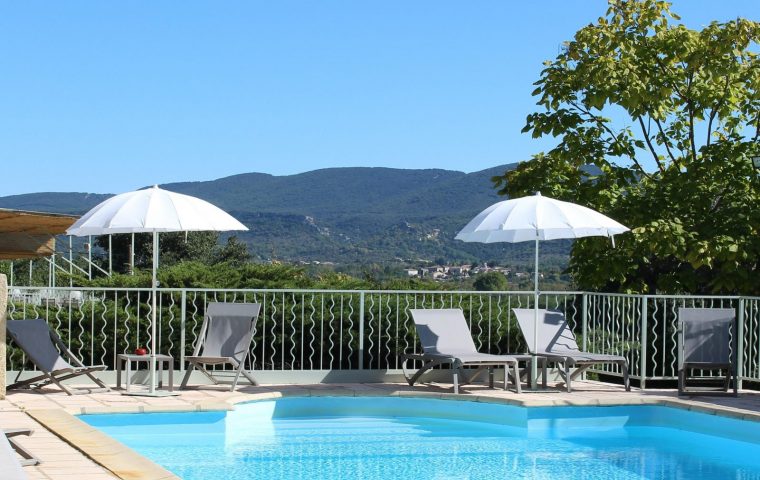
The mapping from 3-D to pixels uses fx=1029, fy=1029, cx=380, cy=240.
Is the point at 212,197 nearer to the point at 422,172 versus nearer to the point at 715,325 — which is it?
the point at 422,172

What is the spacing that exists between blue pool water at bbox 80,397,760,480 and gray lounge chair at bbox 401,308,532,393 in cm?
43

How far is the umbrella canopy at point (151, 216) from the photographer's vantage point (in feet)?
28.6

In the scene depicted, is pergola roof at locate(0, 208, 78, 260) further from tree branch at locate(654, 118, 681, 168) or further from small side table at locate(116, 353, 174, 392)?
tree branch at locate(654, 118, 681, 168)

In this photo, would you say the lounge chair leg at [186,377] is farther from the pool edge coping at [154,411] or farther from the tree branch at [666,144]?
the tree branch at [666,144]

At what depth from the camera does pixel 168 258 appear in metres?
43.6

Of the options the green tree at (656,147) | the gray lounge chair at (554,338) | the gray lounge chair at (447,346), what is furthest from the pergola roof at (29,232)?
the green tree at (656,147)

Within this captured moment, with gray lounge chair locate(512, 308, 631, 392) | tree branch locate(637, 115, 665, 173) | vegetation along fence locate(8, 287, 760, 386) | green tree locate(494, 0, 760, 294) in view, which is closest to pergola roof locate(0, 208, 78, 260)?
vegetation along fence locate(8, 287, 760, 386)

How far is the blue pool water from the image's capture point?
24.1 feet

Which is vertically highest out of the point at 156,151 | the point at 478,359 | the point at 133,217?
the point at 156,151

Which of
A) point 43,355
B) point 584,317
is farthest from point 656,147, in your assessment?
point 43,355

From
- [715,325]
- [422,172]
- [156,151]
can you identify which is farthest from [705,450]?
[422,172]

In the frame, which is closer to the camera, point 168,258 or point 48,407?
point 48,407

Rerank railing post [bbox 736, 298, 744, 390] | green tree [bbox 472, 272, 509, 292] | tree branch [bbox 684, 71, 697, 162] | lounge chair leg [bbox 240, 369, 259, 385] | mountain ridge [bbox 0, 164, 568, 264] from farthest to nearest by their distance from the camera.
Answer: mountain ridge [bbox 0, 164, 568, 264], green tree [bbox 472, 272, 509, 292], tree branch [bbox 684, 71, 697, 162], railing post [bbox 736, 298, 744, 390], lounge chair leg [bbox 240, 369, 259, 385]

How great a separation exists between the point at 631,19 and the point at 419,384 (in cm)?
694
